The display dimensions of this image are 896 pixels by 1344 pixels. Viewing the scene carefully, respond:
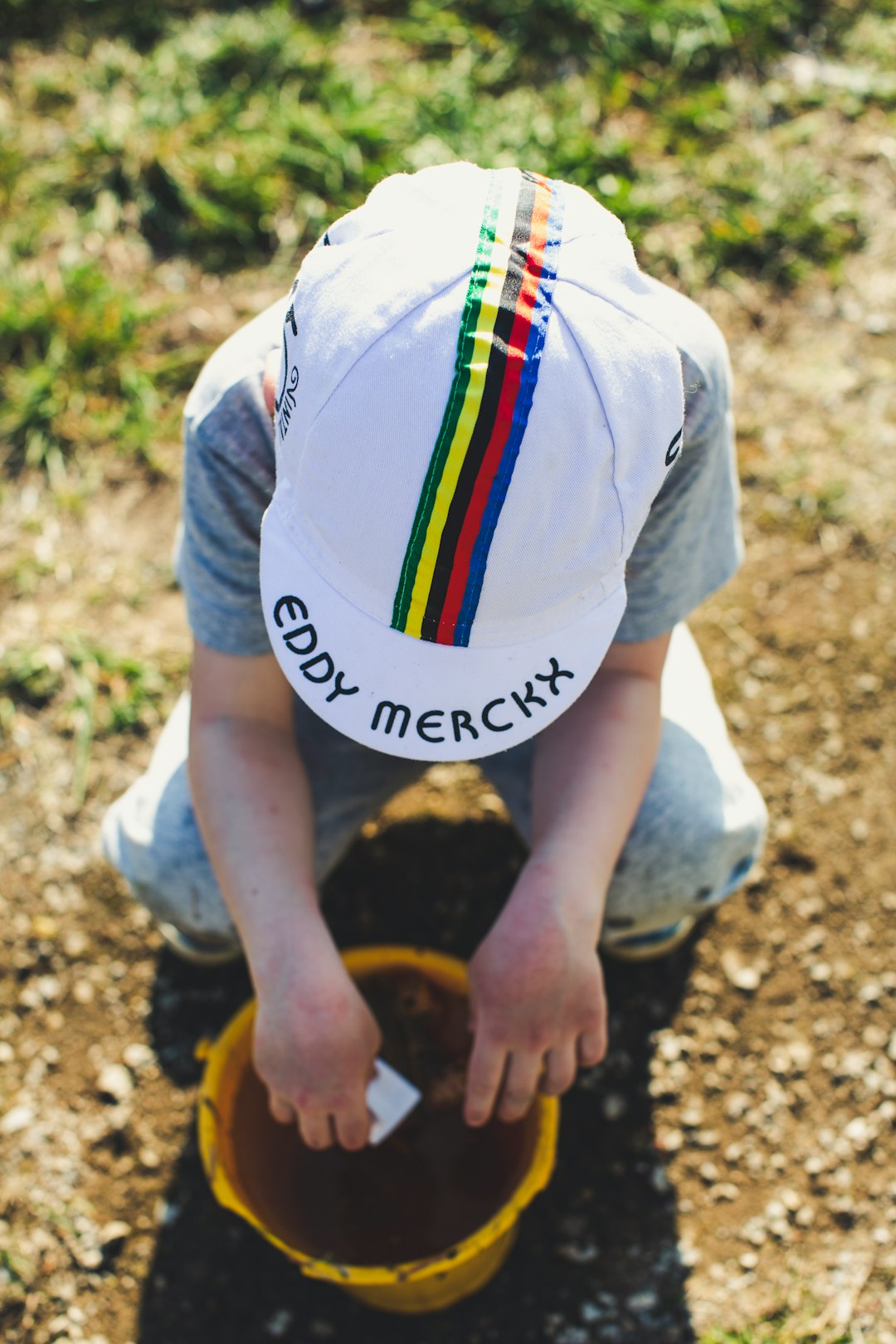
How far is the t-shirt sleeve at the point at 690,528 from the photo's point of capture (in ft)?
5.16

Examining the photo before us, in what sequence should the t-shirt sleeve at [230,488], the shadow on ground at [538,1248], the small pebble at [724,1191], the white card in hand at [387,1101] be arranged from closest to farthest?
the t-shirt sleeve at [230,488] < the white card in hand at [387,1101] < the shadow on ground at [538,1248] < the small pebble at [724,1191]

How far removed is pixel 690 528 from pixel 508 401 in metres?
0.65

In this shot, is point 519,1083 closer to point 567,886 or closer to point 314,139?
point 567,886

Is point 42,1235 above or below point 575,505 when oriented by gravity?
below

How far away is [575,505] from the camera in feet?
3.77

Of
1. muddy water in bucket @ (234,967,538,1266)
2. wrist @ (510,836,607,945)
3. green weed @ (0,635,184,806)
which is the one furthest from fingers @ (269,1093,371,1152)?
green weed @ (0,635,184,806)

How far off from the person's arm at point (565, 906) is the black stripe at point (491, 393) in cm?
63

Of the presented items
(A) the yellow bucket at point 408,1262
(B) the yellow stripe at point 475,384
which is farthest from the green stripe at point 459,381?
(A) the yellow bucket at point 408,1262

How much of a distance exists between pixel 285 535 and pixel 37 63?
10.9ft

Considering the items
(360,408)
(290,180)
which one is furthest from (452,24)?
(360,408)

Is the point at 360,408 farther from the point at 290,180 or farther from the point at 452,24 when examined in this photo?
the point at 452,24

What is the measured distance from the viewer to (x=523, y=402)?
1.10 m

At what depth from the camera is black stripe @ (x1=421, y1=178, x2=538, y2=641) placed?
3.56 ft

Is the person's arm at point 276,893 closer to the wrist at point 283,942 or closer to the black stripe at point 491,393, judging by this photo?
the wrist at point 283,942
